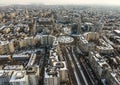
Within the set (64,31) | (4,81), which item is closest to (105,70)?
(4,81)

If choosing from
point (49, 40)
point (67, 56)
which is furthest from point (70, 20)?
point (67, 56)

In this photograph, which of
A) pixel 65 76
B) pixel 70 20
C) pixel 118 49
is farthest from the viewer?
pixel 70 20

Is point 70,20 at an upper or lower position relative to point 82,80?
upper

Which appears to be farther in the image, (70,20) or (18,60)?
(70,20)

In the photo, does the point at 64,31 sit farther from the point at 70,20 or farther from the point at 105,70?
the point at 105,70

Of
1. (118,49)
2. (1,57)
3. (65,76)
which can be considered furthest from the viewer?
(118,49)

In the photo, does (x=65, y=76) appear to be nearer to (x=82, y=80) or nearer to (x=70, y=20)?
(x=82, y=80)

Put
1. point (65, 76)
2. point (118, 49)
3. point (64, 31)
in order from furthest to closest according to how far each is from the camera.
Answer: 1. point (64, 31)
2. point (118, 49)
3. point (65, 76)

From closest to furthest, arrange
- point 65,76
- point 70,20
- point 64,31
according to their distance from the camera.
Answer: point 65,76
point 64,31
point 70,20

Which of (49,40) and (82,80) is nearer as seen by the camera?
(82,80)
